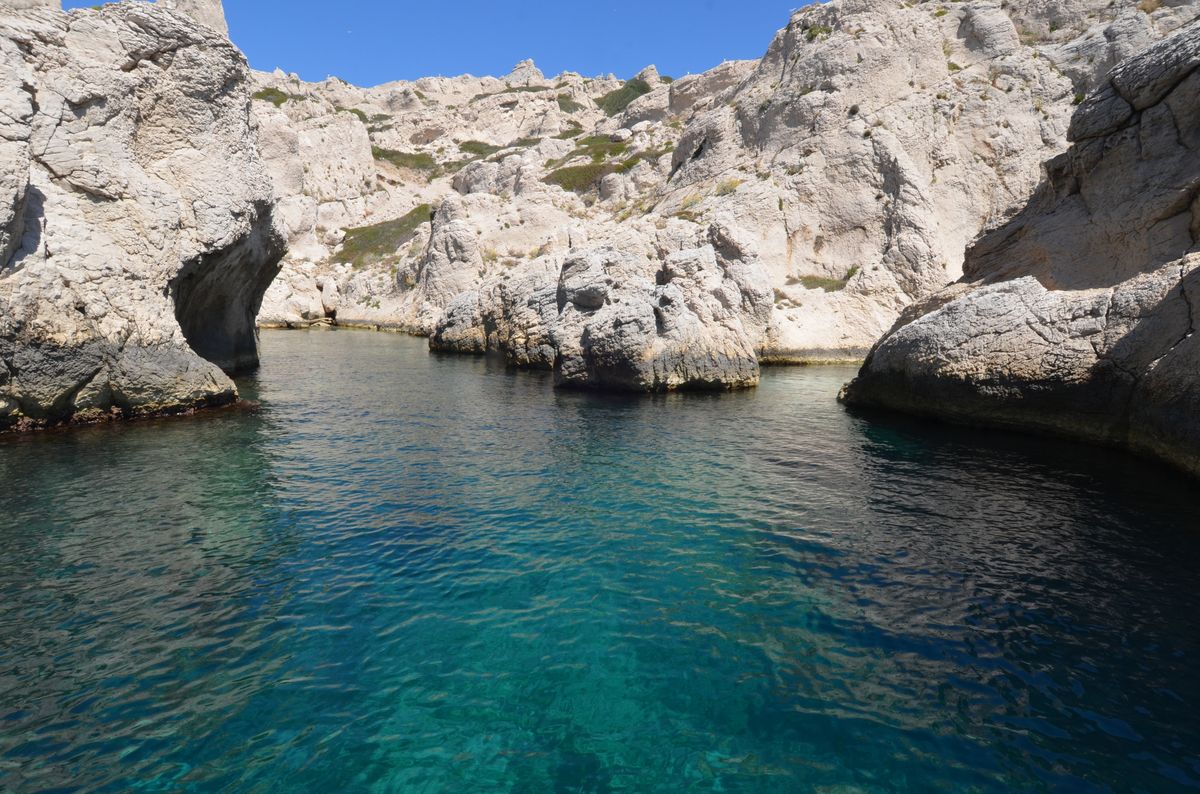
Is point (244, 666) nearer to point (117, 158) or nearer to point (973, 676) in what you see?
point (973, 676)

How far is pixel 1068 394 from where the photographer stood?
20406 mm

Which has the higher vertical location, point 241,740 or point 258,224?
point 258,224

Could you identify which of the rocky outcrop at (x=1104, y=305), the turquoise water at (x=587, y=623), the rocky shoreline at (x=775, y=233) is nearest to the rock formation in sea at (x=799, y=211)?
the rocky shoreline at (x=775, y=233)

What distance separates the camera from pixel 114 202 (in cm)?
2181

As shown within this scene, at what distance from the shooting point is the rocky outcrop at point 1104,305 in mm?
17750

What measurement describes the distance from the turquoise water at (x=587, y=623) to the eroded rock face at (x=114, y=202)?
111 inches

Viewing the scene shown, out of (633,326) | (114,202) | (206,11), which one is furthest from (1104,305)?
(206,11)

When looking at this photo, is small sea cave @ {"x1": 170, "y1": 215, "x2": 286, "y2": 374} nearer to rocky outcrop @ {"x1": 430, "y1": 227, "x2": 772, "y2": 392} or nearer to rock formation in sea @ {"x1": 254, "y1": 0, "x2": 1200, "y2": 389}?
rocky outcrop @ {"x1": 430, "y1": 227, "x2": 772, "y2": 392}

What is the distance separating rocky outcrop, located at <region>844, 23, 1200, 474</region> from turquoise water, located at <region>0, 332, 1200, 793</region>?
2.40m

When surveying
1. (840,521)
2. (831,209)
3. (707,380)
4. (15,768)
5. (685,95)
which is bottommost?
(15,768)

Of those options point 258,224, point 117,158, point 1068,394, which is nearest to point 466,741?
point 1068,394

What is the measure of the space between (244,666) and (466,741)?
136 inches

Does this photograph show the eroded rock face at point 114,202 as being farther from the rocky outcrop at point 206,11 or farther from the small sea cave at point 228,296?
the rocky outcrop at point 206,11

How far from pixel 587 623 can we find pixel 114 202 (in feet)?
77.9
